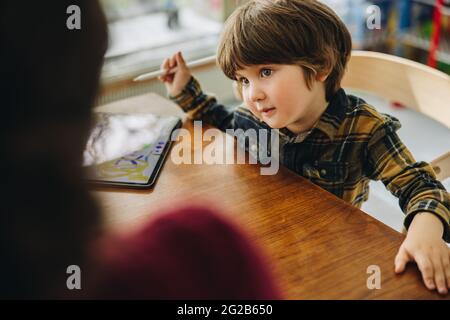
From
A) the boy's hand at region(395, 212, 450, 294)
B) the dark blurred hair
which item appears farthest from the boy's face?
the dark blurred hair

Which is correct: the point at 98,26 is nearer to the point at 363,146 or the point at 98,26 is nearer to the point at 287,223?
the point at 287,223

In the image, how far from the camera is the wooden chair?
1.09 metres

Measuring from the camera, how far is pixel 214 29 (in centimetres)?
272

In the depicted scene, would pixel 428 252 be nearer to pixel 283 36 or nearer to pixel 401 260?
pixel 401 260

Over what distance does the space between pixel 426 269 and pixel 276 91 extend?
17.2 inches

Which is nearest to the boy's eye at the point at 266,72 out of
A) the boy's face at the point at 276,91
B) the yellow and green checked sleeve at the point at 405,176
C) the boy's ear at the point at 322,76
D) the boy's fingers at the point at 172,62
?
the boy's face at the point at 276,91

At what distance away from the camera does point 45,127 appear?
252 mm

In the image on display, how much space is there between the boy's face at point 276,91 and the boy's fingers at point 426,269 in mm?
403

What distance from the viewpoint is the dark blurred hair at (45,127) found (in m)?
0.24

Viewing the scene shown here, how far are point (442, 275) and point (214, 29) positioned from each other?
2.30 m

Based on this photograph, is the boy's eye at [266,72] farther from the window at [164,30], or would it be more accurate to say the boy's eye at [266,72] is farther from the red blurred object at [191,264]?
the window at [164,30]

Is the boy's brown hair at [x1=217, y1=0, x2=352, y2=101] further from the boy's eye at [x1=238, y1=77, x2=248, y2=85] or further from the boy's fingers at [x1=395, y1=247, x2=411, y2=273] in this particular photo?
the boy's fingers at [x1=395, y1=247, x2=411, y2=273]

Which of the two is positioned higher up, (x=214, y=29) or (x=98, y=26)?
(x=98, y=26)

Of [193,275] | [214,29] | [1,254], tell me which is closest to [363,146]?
[193,275]
